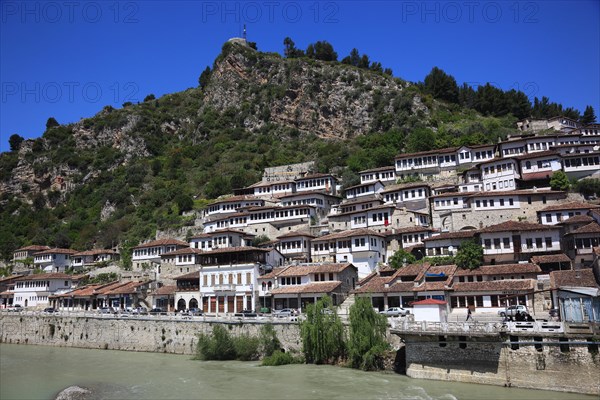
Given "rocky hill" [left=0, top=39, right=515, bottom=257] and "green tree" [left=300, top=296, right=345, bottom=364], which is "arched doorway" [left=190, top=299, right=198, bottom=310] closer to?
"green tree" [left=300, top=296, right=345, bottom=364]

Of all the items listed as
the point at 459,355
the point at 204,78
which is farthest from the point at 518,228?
the point at 204,78

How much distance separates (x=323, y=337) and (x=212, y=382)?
8.16 metres

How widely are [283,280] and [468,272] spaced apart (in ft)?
58.0

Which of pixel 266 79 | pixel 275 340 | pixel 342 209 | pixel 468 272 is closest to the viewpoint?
pixel 275 340

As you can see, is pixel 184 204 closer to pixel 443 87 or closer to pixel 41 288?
pixel 41 288

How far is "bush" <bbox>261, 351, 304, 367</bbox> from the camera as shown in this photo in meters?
36.9

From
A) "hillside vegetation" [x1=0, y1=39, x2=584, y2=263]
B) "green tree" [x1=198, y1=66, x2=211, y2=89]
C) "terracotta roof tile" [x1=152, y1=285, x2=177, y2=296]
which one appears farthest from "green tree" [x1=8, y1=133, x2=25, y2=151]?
"terracotta roof tile" [x1=152, y1=285, x2=177, y2=296]

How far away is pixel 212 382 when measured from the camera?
33.4 metres

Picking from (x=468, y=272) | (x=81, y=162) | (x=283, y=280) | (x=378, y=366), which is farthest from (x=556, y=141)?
(x=81, y=162)

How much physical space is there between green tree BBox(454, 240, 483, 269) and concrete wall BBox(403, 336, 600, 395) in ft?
45.8

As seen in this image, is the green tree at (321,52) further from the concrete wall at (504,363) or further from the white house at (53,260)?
the concrete wall at (504,363)

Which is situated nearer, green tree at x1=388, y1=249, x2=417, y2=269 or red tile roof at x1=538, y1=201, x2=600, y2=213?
red tile roof at x1=538, y1=201, x2=600, y2=213

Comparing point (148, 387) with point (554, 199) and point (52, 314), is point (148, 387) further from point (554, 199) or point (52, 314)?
point (554, 199)

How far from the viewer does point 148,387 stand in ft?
110
